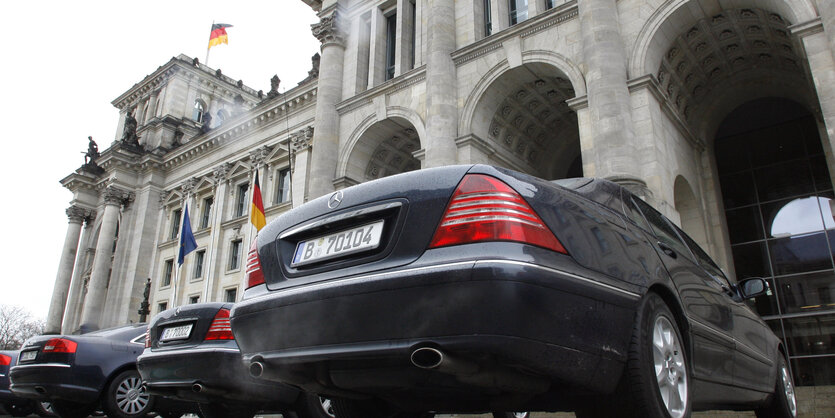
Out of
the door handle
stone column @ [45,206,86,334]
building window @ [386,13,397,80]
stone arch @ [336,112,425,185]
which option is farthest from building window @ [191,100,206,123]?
the door handle

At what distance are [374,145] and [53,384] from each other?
15.7 metres

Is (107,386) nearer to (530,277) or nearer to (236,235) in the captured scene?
(530,277)

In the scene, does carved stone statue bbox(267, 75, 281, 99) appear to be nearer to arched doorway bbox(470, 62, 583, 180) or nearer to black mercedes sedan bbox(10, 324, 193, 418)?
arched doorway bbox(470, 62, 583, 180)

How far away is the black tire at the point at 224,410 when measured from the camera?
16.1ft

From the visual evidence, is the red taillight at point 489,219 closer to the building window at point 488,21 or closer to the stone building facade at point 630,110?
the stone building facade at point 630,110

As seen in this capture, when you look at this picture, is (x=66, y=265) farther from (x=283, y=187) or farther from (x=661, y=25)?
(x=661, y=25)

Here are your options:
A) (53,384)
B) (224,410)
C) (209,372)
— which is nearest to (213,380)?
(209,372)

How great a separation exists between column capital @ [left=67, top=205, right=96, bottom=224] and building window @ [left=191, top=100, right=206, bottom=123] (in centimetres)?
1015

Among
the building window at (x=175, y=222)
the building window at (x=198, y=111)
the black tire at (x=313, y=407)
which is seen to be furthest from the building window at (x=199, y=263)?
the black tire at (x=313, y=407)

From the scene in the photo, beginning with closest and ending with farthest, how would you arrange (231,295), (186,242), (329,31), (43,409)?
(43,409), (186,242), (329,31), (231,295)

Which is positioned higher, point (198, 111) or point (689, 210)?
point (198, 111)

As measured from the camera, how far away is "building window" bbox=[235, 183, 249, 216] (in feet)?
97.2

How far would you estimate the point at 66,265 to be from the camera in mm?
39469

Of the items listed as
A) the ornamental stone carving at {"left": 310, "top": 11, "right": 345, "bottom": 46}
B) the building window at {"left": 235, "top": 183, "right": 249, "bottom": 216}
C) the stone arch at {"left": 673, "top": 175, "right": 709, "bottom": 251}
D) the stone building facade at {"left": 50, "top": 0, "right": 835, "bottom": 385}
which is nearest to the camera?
the stone building facade at {"left": 50, "top": 0, "right": 835, "bottom": 385}
